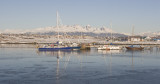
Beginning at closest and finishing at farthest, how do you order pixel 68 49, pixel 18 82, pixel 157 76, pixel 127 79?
pixel 18 82 → pixel 127 79 → pixel 157 76 → pixel 68 49

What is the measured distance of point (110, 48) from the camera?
80.4 m

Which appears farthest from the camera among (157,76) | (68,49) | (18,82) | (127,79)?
(68,49)

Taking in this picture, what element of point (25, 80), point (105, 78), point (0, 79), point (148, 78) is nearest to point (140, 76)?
point (148, 78)

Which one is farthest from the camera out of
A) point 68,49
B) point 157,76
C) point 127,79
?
point 68,49

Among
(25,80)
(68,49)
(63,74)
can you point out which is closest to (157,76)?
(63,74)

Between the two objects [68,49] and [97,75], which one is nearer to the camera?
[97,75]

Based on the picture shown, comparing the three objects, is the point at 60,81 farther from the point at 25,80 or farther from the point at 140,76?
the point at 140,76

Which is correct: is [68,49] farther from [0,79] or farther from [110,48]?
[0,79]

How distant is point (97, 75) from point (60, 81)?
544cm

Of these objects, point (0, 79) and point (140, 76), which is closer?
point (0, 79)

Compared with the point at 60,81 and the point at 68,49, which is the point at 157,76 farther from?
the point at 68,49

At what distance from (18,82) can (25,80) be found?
1140 mm

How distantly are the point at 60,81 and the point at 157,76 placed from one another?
39.1 ft

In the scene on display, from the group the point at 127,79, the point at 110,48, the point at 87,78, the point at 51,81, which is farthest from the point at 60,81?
the point at 110,48
